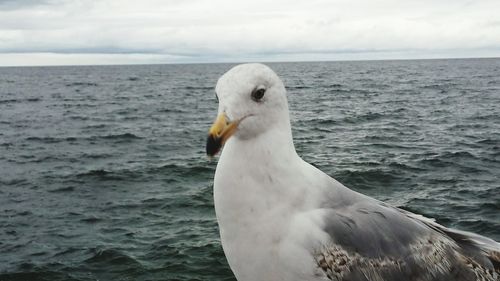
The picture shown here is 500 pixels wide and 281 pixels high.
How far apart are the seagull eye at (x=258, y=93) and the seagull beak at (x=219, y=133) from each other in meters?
0.21

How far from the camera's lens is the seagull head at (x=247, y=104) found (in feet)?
10.5

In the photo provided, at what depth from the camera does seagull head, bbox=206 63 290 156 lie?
10.5 feet

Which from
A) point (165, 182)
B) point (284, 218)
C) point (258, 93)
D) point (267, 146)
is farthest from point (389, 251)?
point (165, 182)

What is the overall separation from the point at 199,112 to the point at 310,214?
31880mm

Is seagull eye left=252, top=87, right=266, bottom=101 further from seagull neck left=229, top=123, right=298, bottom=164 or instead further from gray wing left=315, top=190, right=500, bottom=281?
gray wing left=315, top=190, right=500, bottom=281

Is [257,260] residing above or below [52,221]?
above

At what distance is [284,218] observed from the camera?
11.0 feet

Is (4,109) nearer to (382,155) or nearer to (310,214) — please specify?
(382,155)

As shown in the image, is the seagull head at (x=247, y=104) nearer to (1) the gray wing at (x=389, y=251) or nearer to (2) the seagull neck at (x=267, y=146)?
(2) the seagull neck at (x=267, y=146)

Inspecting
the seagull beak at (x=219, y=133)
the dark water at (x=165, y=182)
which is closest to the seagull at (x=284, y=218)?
the seagull beak at (x=219, y=133)

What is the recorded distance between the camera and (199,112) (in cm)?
3506

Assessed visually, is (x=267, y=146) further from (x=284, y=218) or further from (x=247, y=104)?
(x=284, y=218)

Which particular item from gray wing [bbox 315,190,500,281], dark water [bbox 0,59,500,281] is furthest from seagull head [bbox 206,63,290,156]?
dark water [bbox 0,59,500,281]

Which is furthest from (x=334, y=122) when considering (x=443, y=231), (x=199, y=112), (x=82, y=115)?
(x=443, y=231)
